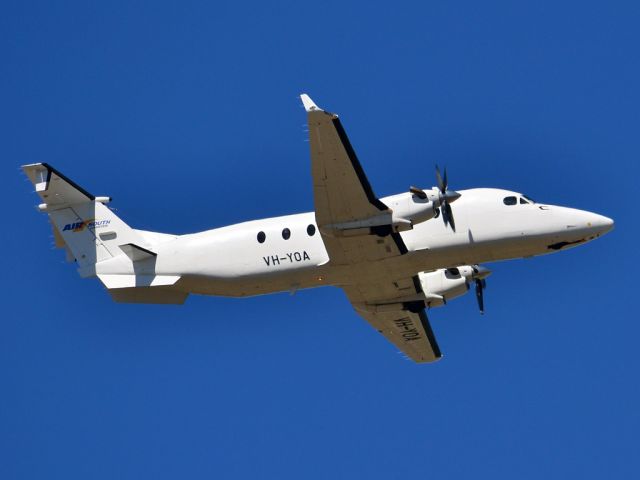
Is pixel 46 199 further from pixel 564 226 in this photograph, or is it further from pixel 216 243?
pixel 564 226

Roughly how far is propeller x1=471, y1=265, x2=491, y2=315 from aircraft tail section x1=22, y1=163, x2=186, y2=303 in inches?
344

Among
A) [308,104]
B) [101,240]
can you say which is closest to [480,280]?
[308,104]

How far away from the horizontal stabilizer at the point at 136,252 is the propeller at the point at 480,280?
953cm

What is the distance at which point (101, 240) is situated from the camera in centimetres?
2934

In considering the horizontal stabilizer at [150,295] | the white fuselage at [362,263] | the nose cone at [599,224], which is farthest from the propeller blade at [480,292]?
the horizontal stabilizer at [150,295]

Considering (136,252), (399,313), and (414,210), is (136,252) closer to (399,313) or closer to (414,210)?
(399,313)

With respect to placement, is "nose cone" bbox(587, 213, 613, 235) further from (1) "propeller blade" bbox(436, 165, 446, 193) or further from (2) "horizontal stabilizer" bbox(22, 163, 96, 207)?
(2) "horizontal stabilizer" bbox(22, 163, 96, 207)

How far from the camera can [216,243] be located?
27281 millimetres

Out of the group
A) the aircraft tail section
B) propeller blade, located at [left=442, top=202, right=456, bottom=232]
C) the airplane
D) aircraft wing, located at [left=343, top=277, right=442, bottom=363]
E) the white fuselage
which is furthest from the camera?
aircraft wing, located at [left=343, top=277, right=442, bottom=363]

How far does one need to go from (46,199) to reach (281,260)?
25.8 ft

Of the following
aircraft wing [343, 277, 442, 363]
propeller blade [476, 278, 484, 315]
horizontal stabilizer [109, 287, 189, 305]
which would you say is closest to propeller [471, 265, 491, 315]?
propeller blade [476, 278, 484, 315]

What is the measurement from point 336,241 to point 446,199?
9.74 ft

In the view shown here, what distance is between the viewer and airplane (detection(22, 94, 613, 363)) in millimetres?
24828

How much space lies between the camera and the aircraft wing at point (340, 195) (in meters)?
23.3
